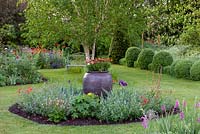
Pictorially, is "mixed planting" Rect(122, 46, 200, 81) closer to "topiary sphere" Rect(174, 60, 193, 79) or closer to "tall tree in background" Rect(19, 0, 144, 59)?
"topiary sphere" Rect(174, 60, 193, 79)

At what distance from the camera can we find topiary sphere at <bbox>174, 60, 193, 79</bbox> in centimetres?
1375

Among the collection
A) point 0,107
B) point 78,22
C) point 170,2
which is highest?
point 170,2

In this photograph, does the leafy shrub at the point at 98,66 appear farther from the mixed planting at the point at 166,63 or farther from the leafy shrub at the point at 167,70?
the leafy shrub at the point at 167,70

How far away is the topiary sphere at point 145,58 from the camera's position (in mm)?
17084

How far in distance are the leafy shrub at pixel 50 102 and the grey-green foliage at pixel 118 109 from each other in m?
0.61

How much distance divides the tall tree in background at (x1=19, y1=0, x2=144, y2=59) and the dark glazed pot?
23.3 ft

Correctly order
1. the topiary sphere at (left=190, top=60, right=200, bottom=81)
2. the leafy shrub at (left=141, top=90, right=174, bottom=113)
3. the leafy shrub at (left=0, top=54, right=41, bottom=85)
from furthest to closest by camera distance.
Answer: the topiary sphere at (left=190, top=60, right=200, bottom=81) < the leafy shrub at (left=0, top=54, right=41, bottom=85) < the leafy shrub at (left=141, top=90, right=174, bottom=113)

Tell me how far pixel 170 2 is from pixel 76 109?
1653 centimetres

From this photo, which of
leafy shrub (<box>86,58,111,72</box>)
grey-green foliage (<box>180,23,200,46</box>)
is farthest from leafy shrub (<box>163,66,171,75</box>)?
leafy shrub (<box>86,58,111,72</box>)

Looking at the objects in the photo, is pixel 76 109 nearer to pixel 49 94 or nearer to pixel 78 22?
pixel 49 94

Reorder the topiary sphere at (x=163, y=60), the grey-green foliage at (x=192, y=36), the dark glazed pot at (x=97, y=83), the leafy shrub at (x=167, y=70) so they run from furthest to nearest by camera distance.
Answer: the grey-green foliage at (x=192, y=36)
the topiary sphere at (x=163, y=60)
the leafy shrub at (x=167, y=70)
the dark glazed pot at (x=97, y=83)

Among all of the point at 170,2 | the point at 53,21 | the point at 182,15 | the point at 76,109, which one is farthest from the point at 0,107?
the point at 170,2

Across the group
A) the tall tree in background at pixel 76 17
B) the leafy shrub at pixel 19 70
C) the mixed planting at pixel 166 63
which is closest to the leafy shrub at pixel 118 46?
the mixed planting at pixel 166 63

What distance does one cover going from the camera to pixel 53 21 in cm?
1451
